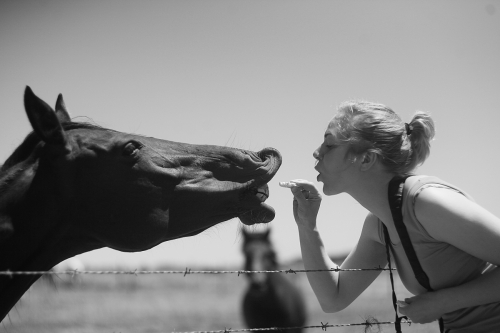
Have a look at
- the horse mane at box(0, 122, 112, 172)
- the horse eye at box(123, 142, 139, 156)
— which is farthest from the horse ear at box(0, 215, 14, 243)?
the horse eye at box(123, 142, 139, 156)

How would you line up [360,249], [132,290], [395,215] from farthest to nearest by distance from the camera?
[132,290] → [360,249] → [395,215]

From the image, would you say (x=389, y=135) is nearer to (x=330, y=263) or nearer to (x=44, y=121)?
(x=330, y=263)

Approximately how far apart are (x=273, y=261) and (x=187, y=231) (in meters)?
5.51

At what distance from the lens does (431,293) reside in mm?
2021

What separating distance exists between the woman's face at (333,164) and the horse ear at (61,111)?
1.67 meters

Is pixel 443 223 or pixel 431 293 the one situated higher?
pixel 443 223

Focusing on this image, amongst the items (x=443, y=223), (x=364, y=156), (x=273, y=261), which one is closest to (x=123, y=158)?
(x=364, y=156)

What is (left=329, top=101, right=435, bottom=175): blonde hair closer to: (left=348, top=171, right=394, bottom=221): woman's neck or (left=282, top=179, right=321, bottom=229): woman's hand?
(left=348, top=171, right=394, bottom=221): woman's neck

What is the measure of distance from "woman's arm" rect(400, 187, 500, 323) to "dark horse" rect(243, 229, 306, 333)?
557cm

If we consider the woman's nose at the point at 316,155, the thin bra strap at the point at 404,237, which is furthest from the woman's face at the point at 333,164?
the thin bra strap at the point at 404,237

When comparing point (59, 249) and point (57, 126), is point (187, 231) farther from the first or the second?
point (57, 126)

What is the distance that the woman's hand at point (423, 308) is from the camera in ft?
6.54

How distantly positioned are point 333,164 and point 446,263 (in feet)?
2.24

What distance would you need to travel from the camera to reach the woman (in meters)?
1.92
